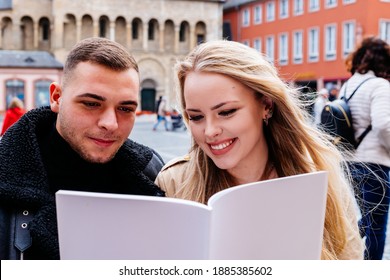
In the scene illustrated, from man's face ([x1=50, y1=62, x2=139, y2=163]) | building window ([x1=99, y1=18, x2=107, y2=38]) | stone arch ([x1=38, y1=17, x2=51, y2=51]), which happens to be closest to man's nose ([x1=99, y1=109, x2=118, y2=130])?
man's face ([x1=50, y1=62, x2=139, y2=163])

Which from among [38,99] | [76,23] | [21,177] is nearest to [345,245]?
[21,177]

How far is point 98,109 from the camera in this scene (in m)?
1.63

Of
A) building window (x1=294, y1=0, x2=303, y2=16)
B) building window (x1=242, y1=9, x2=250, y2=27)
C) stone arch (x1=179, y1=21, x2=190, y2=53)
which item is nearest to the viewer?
building window (x1=294, y1=0, x2=303, y2=16)

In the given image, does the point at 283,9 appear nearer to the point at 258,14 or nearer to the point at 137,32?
the point at 258,14

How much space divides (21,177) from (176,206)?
670 mm

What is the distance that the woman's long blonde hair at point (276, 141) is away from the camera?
164cm

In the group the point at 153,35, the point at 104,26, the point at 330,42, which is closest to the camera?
the point at 330,42

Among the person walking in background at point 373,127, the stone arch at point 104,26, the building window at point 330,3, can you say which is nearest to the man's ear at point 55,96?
the person walking in background at point 373,127

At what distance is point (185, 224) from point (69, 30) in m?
39.3

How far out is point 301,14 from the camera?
3139cm

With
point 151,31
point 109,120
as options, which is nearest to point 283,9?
point 151,31

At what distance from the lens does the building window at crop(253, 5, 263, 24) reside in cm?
3591

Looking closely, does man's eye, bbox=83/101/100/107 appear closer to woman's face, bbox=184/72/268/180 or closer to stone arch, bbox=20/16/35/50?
woman's face, bbox=184/72/268/180

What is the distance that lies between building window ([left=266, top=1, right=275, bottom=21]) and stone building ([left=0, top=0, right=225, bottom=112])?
20.6ft
